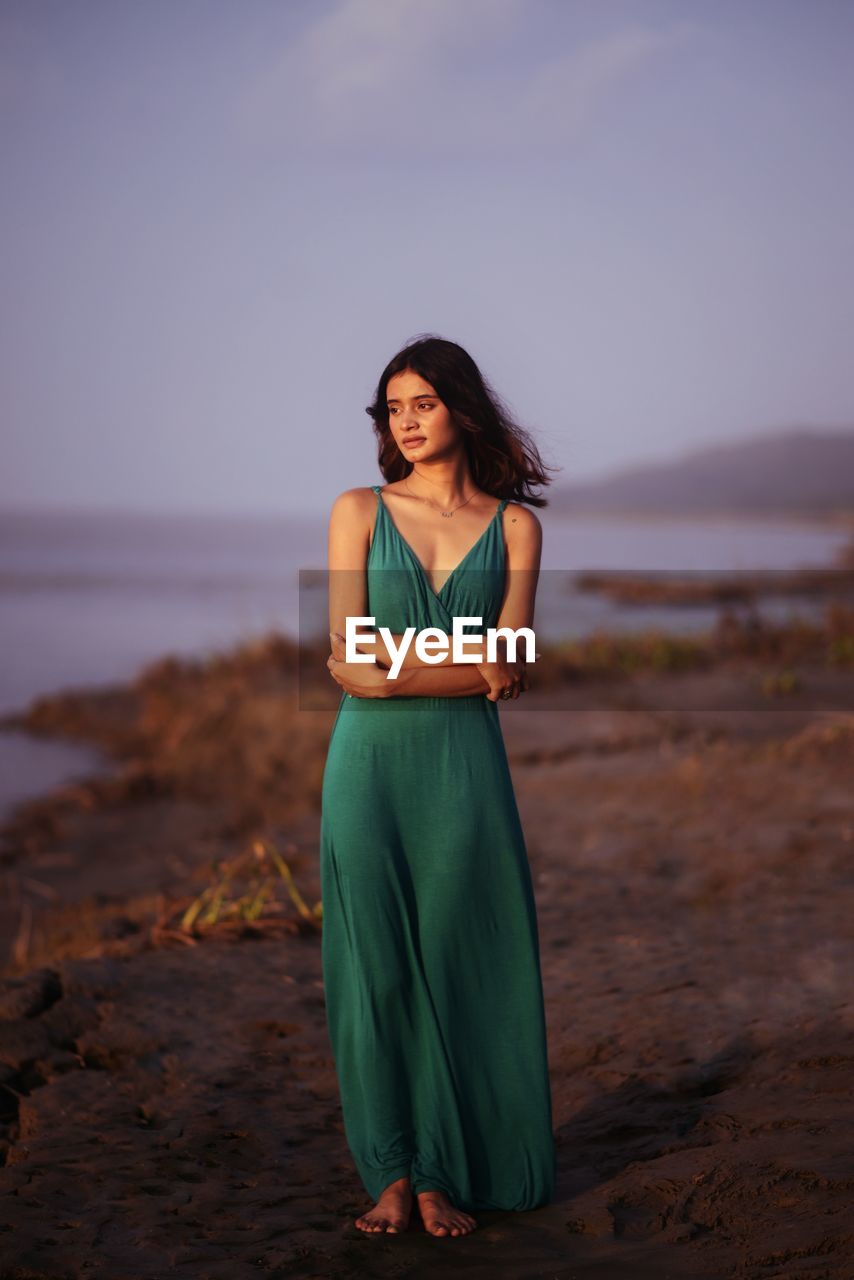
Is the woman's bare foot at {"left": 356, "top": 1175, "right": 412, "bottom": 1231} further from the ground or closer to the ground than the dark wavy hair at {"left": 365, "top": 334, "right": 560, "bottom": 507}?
closer to the ground

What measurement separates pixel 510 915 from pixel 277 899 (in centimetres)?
296

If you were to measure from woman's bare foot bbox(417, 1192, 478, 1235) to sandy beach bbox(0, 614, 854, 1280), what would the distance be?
4cm

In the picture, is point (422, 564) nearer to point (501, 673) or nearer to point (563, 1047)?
point (501, 673)

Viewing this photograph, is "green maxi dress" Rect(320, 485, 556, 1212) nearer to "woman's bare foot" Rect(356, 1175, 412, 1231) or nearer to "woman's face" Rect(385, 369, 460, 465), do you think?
"woman's bare foot" Rect(356, 1175, 412, 1231)

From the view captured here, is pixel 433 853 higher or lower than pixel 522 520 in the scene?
lower

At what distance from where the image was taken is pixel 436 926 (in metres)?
2.84

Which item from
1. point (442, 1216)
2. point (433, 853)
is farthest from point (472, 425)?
point (442, 1216)

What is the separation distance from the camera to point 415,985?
2.86m

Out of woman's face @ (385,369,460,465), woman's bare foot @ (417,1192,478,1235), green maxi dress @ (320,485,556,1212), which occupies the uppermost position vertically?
woman's face @ (385,369,460,465)

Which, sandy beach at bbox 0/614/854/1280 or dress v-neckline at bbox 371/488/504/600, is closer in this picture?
sandy beach at bbox 0/614/854/1280

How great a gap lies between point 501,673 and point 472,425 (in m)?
0.56

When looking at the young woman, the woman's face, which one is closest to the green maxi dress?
the young woman

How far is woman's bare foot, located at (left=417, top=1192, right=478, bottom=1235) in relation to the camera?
2.75 metres

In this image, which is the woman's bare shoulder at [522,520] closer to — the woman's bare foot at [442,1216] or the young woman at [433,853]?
the young woman at [433,853]
